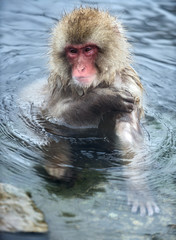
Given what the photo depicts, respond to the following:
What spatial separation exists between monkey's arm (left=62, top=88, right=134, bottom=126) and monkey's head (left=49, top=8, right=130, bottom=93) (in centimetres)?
14

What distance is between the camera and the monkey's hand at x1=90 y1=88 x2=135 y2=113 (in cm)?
475

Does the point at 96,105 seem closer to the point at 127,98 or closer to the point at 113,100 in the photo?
the point at 113,100

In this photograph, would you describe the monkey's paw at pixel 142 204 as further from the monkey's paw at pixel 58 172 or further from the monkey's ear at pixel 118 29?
the monkey's ear at pixel 118 29

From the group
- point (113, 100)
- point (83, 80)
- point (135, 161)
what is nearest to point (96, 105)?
point (113, 100)

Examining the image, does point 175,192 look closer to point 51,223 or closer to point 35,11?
point 51,223

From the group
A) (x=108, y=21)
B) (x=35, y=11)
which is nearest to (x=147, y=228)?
(x=108, y=21)

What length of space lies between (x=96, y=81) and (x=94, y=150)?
0.73 meters

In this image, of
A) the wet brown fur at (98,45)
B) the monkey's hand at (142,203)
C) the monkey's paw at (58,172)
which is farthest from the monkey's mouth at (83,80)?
the monkey's hand at (142,203)

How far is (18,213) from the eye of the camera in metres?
3.49

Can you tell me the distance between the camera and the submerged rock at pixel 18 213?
3.40 metres

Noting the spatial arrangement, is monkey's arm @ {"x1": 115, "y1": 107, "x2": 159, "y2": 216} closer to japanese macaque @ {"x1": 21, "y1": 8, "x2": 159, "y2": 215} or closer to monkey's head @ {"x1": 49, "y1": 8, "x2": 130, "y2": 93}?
japanese macaque @ {"x1": 21, "y1": 8, "x2": 159, "y2": 215}

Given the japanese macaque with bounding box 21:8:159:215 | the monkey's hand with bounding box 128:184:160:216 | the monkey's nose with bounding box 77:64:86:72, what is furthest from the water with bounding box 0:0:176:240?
the monkey's nose with bounding box 77:64:86:72

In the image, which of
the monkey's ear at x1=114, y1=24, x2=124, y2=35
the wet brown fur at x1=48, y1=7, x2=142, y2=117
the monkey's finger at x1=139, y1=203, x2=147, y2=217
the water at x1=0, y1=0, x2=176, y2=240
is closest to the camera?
Answer: the water at x1=0, y1=0, x2=176, y2=240

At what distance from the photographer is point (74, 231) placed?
11.6ft
